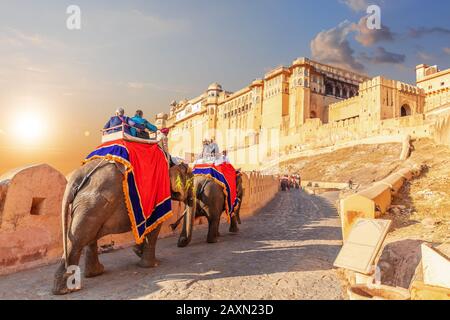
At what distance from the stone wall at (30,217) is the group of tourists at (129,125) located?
54.9 inches

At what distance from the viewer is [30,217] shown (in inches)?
205

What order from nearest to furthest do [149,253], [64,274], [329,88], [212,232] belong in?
[64,274], [149,253], [212,232], [329,88]

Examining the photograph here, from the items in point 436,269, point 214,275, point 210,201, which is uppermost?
A: point 210,201

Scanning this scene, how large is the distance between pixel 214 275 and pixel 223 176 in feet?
12.6

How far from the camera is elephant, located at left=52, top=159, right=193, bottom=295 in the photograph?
4137mm

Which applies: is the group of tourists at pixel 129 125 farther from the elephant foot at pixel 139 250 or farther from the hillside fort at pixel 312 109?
the hillside fort at pixel 312 109

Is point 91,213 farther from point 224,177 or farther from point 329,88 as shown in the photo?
point 329,88

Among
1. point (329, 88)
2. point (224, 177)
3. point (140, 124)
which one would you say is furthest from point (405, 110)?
point (140, 124)

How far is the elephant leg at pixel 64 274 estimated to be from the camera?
12.9 feet

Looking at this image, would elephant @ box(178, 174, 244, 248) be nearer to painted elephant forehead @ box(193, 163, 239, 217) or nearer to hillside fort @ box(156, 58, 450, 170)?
painted elephant forehead @ box(193, 163, 239, 217)

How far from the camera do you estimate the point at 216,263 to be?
5527 millimetres

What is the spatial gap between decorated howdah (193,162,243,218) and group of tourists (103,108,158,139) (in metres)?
2.69
